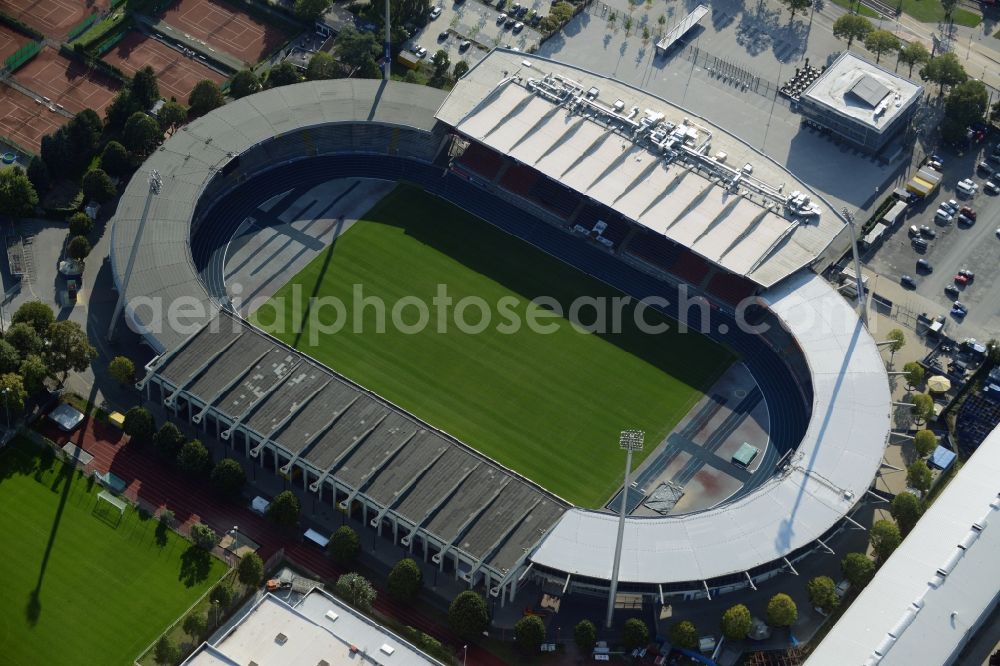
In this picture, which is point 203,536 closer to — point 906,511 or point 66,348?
point 66,348


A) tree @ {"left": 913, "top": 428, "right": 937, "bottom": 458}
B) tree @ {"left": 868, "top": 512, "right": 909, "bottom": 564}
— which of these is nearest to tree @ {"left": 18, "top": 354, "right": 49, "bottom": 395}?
tree @ {"left": 868, "top": 512, "right": 909, "bottom": 564}

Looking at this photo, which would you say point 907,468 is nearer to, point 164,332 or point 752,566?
point 752,566

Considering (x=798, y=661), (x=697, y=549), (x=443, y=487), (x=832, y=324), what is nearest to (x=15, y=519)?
(x=443, y=487)

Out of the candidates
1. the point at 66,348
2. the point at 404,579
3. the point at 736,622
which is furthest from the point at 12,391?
the point at 736,622

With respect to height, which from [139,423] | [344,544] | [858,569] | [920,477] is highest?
[920,477]

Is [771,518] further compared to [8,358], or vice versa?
[8,358]

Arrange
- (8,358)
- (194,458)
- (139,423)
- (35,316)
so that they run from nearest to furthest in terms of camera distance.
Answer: (194,458) → (139,423) → (8,358) → (35,316)

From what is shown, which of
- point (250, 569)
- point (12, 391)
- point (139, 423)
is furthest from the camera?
point (12, 391)

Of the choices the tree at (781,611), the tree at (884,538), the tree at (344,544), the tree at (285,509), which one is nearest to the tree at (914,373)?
the tree at (884,538)
